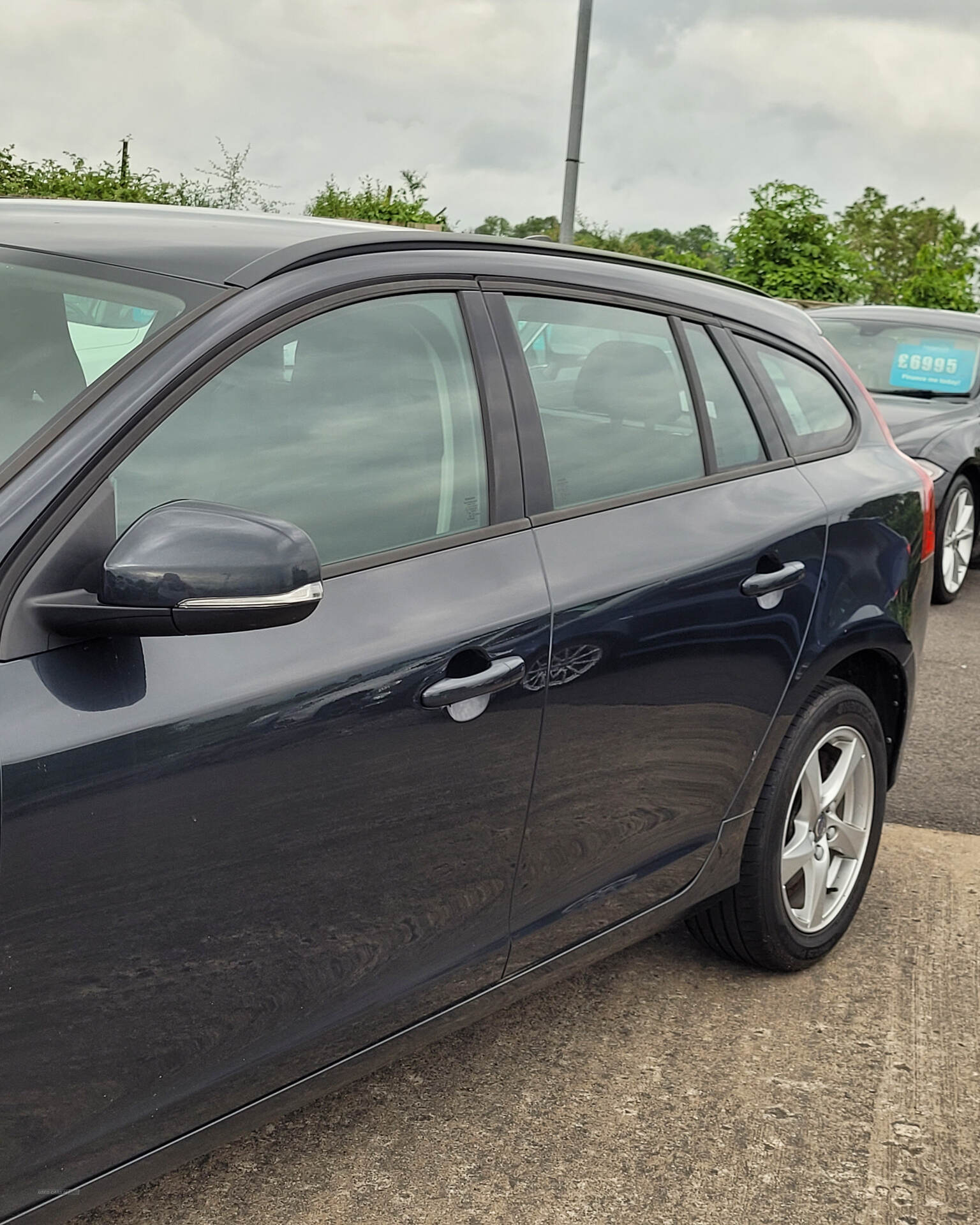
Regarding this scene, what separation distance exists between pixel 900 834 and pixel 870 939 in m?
0.82

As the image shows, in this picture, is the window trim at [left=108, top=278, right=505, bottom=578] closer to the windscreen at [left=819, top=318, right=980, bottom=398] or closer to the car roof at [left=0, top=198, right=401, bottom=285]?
the car roof at [left=0, top=198, right=401, bottom=285]

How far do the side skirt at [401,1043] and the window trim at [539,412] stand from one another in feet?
2.62

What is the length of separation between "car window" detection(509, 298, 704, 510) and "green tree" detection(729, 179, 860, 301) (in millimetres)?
14048

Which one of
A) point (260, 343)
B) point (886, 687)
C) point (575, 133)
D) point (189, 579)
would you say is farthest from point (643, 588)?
point (575, 133)

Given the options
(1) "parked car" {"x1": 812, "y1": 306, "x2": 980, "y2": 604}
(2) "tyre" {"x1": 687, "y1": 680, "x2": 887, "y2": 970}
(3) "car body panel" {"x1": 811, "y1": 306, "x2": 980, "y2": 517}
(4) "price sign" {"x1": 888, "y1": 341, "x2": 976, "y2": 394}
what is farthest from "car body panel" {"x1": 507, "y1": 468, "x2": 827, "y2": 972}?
(4) "price sign" {"x1": 888, "y1": 341, "x2": 976, "y2": 394}

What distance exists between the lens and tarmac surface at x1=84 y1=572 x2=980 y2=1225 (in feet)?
8.63

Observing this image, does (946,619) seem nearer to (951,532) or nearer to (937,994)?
(951,532)

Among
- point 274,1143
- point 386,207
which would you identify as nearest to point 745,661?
point 274,1143

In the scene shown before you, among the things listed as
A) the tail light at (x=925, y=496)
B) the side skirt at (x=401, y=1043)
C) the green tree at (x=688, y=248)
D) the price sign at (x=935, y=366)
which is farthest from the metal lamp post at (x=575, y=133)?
the side skirt at (x=401, y=1043)

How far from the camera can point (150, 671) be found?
1878 millimetres

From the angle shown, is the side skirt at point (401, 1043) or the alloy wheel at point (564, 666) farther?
the alloy wheel at point (564, 666)

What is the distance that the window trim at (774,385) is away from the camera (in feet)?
10.9

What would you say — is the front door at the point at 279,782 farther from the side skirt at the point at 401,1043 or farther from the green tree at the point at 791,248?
the green tree at the point at 791,248

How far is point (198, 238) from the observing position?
2379mm
